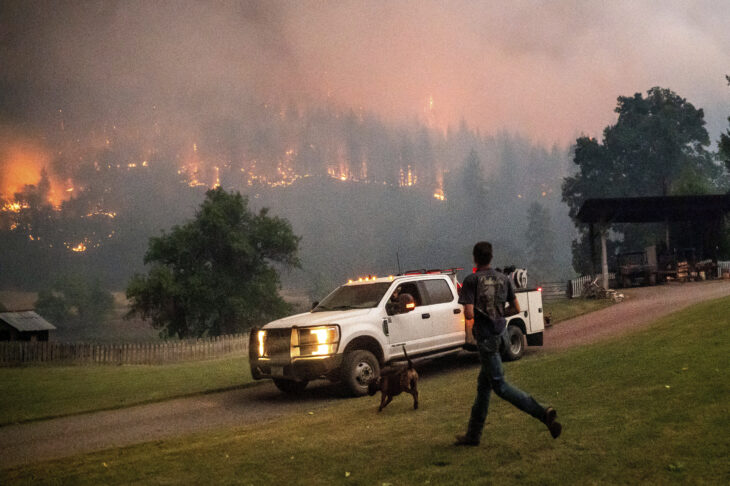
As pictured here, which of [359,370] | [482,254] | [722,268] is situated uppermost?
[482,254]

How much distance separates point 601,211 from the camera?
34.2 meters

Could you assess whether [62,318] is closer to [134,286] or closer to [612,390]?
[134,286]

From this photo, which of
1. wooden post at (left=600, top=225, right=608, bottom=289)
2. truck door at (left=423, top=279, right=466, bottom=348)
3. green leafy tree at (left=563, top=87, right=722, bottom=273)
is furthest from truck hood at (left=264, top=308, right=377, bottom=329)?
green leafy tree at (left=563, top=87, right=722, bottom=273)

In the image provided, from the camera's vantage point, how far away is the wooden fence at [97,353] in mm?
26312

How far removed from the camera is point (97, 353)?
2669cm

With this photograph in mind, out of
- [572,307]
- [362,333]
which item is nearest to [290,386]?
[362,333]

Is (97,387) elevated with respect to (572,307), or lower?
lower

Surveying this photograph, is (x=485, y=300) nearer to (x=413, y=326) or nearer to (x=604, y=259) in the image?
(x=413, y=326)

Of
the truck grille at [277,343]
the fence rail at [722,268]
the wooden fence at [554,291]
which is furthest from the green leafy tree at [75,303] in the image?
the truck grille at [277,343]

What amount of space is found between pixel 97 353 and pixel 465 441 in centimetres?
2479

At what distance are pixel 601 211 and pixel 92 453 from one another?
32.1 m

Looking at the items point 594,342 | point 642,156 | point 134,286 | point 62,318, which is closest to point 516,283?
point 594,342

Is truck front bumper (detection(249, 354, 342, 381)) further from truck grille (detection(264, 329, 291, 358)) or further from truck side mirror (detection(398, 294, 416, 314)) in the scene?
truck side mirror (detection(398, 294, 416, 314))

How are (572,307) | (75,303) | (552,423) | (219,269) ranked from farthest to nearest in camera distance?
(75,303)
(219,269)
(572,307)
(552,423)
